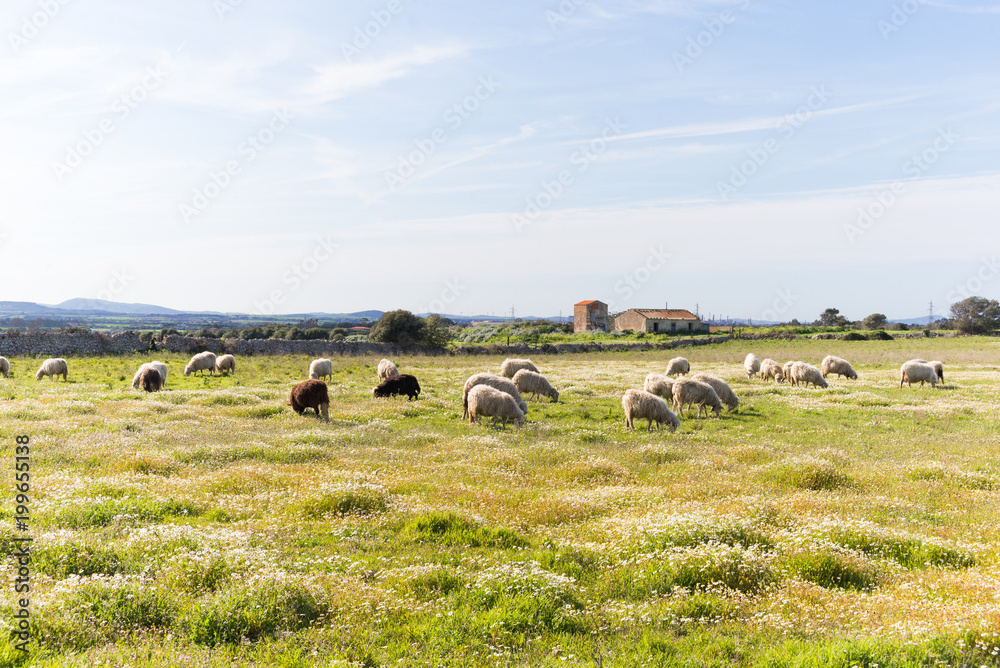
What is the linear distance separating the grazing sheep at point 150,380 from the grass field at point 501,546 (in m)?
7.69

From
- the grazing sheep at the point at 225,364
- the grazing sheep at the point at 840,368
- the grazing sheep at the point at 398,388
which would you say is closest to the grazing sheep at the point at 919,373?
the grazing sheep at the point at 840,368

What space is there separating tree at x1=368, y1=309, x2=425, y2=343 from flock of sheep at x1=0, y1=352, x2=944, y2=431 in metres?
23.9

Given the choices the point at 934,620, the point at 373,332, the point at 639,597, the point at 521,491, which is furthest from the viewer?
the point at 373,332

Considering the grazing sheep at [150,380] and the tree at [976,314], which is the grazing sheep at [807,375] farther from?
the tree at [976,314]

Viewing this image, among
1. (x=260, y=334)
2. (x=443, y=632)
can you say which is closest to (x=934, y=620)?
(x=443, y=632)

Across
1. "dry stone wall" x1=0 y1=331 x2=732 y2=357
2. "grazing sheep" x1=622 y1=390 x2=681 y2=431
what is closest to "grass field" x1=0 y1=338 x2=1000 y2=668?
"grazing sheep" x1=622 y1=390 x2=681 y2=431

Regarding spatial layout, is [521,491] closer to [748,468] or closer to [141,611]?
[748,468]

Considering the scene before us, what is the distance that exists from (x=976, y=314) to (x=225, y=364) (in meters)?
118

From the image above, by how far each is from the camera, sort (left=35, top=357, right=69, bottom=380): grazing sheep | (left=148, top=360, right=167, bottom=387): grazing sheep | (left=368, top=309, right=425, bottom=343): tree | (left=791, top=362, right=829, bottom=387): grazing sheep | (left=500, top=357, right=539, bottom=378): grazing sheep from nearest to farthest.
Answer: (left=148, top=360, right=167, bottom=387): grazing sheep → (left=500, top=357, right=539, bottom=378): grazing sheep → (left=35, top=357, right=69, bottom=380): grazing sheep → (left=791, top=362, right=829, bottom=387): grazing sheep → (left=368, top=309, right=425, bottom=343): tree

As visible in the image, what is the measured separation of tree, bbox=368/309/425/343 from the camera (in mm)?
58281

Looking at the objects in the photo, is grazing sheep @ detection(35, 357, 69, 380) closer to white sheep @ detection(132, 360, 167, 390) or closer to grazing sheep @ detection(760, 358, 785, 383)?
white sheep @ detection(132, 360, 167, 390)

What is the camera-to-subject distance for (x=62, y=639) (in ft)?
17.0

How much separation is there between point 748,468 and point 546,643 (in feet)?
29.1

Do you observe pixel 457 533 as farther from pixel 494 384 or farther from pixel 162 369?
pixel 162 369
